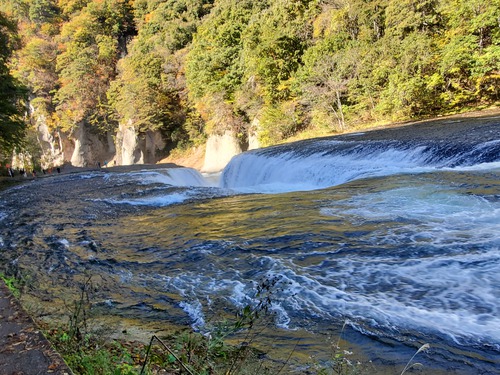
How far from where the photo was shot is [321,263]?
167 inches

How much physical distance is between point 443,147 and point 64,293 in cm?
957

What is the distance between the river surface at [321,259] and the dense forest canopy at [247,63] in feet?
30.0

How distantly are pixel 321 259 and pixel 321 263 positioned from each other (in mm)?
122

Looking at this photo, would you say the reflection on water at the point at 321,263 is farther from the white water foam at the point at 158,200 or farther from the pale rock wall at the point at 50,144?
the pale rock wall at the point at 50,144

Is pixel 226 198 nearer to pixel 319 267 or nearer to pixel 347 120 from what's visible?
pixel 319 267

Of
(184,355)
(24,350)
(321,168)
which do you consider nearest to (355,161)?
(321,168)

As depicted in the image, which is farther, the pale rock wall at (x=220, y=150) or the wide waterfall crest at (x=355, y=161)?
the pale rock wall at (x=220, y=150)

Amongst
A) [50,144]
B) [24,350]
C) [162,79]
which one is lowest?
[24,350]

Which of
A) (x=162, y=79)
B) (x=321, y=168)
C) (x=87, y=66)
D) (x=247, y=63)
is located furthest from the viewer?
(x=87, y=66)

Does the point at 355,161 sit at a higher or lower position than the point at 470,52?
lower

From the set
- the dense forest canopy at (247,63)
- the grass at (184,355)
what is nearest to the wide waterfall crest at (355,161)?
the grass at (184,355)

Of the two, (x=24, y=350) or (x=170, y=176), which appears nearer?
(x=24, y=350)

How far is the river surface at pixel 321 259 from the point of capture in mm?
2844

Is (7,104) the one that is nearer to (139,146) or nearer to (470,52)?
(470,52)
